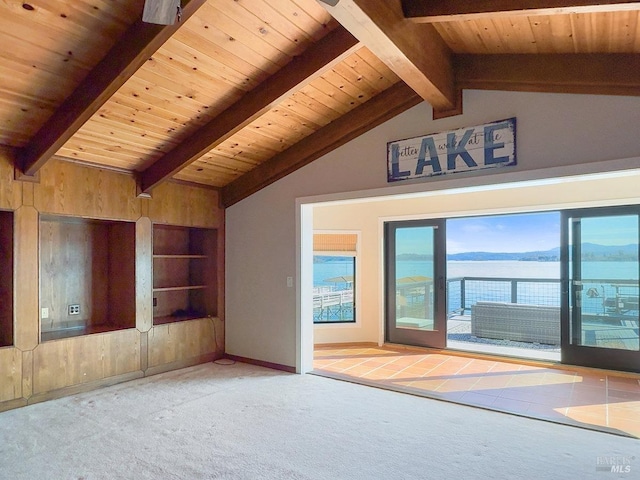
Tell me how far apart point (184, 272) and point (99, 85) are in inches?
126

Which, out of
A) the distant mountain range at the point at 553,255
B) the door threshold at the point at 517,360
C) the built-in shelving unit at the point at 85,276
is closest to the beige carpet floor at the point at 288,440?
the built-in shelving unit at the point at 85,276

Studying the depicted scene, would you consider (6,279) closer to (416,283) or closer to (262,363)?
(262,363)

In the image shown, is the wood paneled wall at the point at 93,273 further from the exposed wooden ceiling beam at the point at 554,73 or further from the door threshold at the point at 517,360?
the exposed wooden ceiling beam at the point at 554,73

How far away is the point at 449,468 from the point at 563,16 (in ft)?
10.2

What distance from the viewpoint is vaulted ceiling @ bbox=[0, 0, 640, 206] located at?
258 centimetres

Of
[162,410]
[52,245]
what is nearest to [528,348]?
[162,410]

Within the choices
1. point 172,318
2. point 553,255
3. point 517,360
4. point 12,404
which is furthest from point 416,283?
point 12,404

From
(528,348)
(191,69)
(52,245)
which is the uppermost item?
(191,69)

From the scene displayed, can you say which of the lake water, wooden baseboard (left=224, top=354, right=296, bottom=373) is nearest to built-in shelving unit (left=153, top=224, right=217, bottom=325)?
wooden baseboard (left=224, top=354, right=296, bottom=373)

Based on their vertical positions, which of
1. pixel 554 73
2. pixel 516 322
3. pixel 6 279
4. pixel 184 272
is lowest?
pixel 516 322

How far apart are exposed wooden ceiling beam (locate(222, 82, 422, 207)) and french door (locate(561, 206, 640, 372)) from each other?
276 cm

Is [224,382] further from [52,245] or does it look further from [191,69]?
[191,69]

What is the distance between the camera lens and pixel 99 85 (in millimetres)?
2973

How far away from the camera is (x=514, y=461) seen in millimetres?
2729
